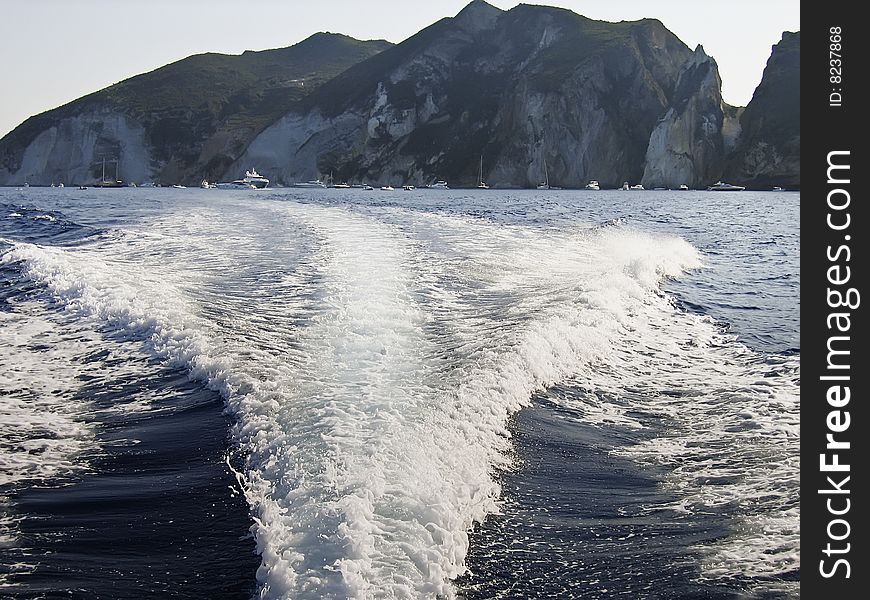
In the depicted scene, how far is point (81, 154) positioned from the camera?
5502 inches

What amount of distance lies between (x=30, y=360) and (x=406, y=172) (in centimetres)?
12414

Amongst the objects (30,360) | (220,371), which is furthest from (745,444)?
(30,360)

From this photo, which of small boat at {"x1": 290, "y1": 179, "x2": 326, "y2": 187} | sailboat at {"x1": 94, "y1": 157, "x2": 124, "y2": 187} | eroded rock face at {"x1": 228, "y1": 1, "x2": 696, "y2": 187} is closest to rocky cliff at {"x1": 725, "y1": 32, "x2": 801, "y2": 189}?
eroded rock face at {"x1": 228, "y1": 1, "x2": 696, "y2": 187}

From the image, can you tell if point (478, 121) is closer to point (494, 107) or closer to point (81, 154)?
point (494, 107)

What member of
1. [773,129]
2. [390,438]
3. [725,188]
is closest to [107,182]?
[725,188]

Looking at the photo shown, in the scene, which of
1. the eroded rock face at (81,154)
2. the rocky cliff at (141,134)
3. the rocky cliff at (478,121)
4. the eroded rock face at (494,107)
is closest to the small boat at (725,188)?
the rocky cliff at (478,121)

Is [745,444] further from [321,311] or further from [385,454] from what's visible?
[321,311]

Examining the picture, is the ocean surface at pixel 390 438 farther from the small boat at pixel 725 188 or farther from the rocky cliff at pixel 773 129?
the rocky cliff at pixel 773 129

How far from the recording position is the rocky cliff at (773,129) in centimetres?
10938

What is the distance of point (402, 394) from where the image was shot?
696cm

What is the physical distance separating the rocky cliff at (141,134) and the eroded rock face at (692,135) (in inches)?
2782

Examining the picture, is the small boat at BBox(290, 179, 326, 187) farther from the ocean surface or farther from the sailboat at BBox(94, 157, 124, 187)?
the ocean surface
